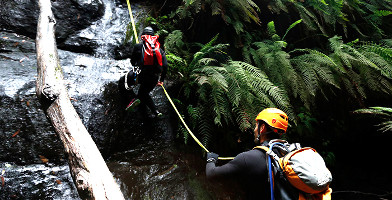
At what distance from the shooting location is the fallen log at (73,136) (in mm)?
1698

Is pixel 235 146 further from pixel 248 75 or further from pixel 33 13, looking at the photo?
pixel 33 13

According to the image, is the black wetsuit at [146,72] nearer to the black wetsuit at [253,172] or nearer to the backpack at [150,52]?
the backpack at [150,52]

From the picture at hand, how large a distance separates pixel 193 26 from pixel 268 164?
4.61 meters

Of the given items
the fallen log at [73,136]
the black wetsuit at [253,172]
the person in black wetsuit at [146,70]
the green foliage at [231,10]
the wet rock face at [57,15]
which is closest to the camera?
the fallen log at [73,136]

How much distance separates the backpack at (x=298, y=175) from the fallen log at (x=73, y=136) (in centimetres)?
133

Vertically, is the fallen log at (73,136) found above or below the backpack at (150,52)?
below

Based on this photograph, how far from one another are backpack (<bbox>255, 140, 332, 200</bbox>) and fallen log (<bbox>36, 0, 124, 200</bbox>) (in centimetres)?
133

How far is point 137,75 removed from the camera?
3.89 m

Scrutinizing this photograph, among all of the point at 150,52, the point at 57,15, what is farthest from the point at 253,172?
the point at 57,15

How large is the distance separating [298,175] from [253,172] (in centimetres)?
40

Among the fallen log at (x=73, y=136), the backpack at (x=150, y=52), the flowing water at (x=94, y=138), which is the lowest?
the flowing water at (x=94, y=138)

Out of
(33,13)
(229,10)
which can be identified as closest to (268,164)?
(229,10)

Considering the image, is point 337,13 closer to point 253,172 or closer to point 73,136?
point 253,172

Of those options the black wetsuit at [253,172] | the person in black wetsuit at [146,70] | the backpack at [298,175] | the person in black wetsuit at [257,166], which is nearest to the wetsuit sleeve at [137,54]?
the person in black wetsuit at [146,70]
